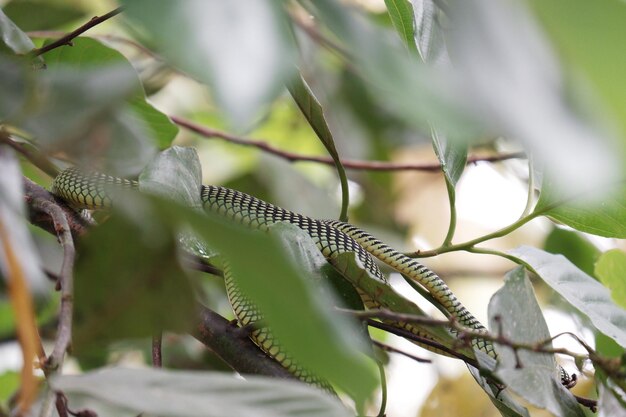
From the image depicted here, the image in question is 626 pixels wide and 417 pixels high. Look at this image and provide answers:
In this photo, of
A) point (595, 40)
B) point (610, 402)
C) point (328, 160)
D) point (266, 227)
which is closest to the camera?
point (595, 40)

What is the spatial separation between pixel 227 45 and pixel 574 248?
5.28 feet

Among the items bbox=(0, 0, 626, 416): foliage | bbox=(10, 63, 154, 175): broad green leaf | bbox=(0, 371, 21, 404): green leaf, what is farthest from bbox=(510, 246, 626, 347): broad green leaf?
bbox=(0, 371, 21, 404): green leaf

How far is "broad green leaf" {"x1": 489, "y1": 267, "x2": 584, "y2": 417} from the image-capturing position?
0.91 meters

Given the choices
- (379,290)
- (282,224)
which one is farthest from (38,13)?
(379,290)

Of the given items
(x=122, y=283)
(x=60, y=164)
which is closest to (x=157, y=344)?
(x=122, y=283)

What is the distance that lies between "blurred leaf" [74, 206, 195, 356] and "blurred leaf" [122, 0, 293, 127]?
31 cm

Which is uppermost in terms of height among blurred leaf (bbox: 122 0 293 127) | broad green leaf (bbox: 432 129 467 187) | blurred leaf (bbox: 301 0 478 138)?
blurred leaf (bbox: 301 0 478 138)

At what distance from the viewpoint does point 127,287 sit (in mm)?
732

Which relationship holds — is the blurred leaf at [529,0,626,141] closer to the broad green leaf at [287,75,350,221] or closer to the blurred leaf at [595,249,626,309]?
the broad green leaf at [287,75,350,221]

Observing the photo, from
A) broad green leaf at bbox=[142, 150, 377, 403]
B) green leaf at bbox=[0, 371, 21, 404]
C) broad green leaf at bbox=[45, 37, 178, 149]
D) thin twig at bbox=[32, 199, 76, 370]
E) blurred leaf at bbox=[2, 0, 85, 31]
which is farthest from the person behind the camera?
green leaf at bbox=[0, 371, 21, 404]

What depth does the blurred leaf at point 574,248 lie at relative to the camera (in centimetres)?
187

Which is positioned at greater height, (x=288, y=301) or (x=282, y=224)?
(x=288, y=301)

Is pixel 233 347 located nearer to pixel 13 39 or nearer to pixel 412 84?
pixel 13 39

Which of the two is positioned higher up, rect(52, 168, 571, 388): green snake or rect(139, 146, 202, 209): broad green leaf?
rect(139, 146, 202, 209): broad green leaf
